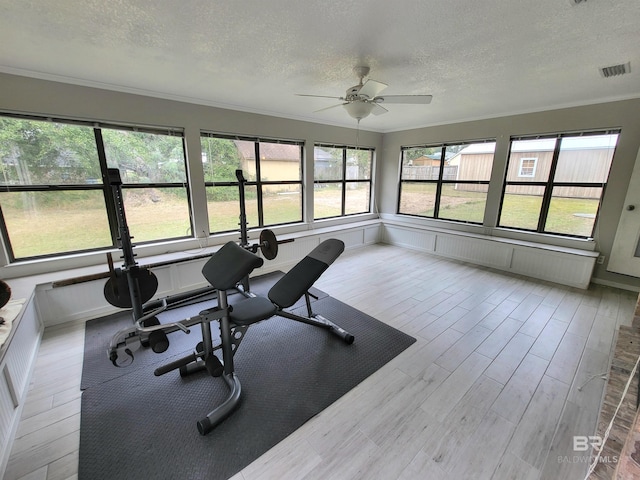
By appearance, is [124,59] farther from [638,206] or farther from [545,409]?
[638,206]

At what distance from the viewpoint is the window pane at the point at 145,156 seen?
3.20 metres

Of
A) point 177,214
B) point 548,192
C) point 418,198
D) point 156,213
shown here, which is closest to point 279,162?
point 177,214

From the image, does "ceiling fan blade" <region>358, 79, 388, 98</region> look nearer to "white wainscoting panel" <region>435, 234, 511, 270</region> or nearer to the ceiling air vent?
the ceiling air vent

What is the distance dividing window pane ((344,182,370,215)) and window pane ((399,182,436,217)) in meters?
0.83

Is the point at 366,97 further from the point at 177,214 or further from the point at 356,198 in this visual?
the point at 356,198

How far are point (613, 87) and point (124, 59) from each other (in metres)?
5.12

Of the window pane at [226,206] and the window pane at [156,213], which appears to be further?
the window pane at [226,206]

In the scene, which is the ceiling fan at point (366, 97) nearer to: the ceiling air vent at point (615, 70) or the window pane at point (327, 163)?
the ceiling air vent at point (615, 70)

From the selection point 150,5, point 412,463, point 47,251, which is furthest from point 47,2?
point 412,463

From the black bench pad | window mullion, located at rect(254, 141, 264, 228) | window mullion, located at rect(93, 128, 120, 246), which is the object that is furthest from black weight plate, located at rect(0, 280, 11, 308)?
window mullion, located at rect(254, 141, 264, 228)

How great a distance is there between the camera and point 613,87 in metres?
2.99

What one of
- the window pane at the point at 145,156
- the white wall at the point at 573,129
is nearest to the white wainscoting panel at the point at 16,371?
the window pane at the point at 145,156

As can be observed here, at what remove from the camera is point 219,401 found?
194 centimetres

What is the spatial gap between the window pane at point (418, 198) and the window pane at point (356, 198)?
2.72ft
